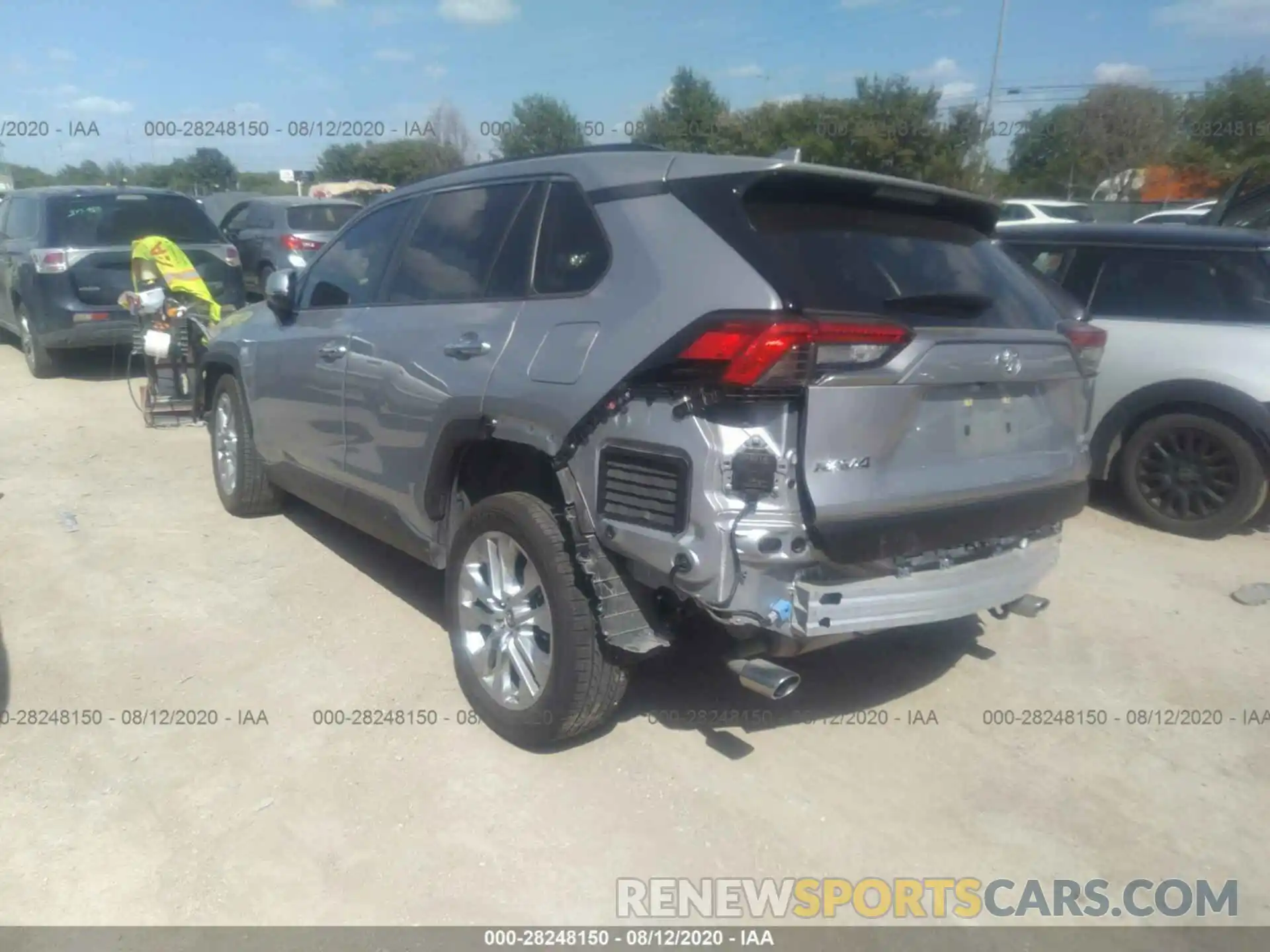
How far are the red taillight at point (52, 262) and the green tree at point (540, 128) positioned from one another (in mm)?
20839

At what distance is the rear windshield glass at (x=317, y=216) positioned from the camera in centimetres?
1538

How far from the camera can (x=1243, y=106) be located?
112ft

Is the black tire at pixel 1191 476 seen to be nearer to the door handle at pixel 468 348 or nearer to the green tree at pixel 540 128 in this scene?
the door handle at pixel 468 348

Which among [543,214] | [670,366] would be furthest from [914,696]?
[543,214]

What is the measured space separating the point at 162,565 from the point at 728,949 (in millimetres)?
3807

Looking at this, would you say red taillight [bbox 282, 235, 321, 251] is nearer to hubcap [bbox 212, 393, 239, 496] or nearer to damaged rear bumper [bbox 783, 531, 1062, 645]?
hubcap [bbox 212, 393, 239, 496]

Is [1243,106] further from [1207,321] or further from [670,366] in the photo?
[670,366]

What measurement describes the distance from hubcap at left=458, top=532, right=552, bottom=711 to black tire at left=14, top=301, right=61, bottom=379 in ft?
26.5

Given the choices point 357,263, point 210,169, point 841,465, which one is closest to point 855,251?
point 841,465

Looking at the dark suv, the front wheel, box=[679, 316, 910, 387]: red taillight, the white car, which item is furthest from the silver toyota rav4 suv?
the white car

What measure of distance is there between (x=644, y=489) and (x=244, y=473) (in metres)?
3.67

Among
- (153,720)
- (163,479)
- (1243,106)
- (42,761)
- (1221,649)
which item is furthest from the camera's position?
(1243,106)

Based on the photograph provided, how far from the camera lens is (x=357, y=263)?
4816 millimetres

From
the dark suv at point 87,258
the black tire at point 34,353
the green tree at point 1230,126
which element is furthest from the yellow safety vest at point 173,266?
the green tree at point 1230,126
